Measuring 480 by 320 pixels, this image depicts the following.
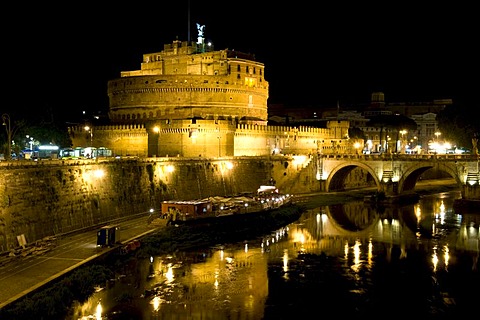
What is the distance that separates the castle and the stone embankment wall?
151 inches

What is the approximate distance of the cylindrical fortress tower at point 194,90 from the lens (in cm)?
5472

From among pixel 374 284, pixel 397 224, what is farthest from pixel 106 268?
pixel 397 224

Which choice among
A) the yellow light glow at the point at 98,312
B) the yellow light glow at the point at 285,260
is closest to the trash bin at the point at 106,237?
the yellow light glow at the point at 98,312

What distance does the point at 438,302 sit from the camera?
2186 cm

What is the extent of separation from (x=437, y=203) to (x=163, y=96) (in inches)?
1082

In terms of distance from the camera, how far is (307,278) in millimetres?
24734

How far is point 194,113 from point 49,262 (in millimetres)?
33454

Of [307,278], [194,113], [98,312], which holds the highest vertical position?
[194,113]

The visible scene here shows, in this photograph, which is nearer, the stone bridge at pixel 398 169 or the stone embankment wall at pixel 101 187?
the stone embankment wall at pixel 101 187

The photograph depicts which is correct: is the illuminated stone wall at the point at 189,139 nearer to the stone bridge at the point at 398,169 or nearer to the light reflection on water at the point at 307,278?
the stone bridge at the point at 398,169

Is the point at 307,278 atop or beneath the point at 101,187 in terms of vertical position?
beneath

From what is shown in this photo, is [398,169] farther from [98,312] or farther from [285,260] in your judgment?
[98,312]

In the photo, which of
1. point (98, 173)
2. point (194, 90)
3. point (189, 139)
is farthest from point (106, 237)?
point (194, 90)

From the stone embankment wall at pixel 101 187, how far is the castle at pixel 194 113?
3.83 metres
